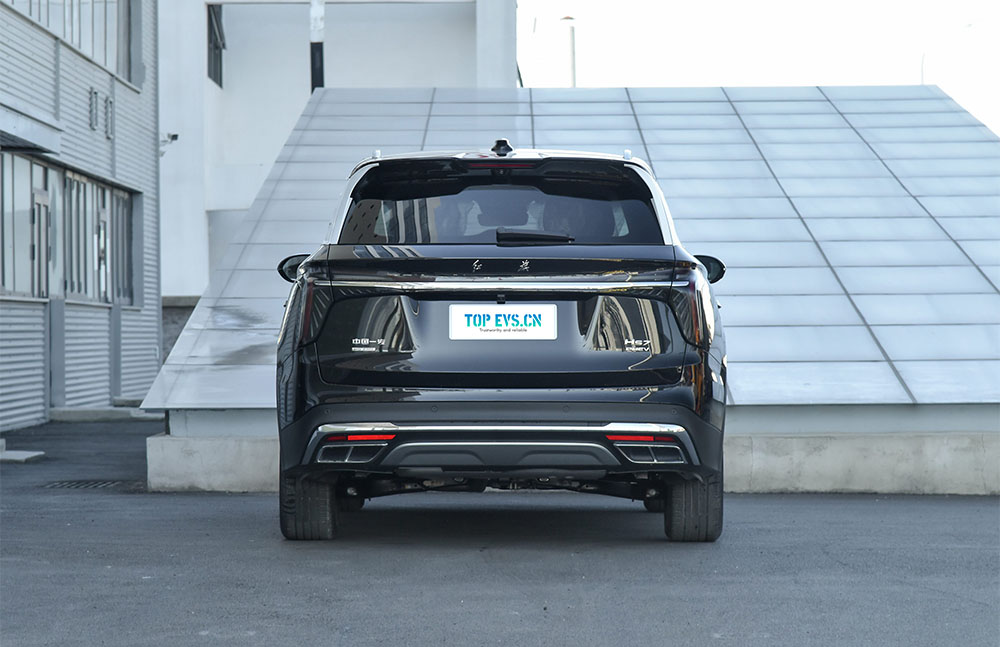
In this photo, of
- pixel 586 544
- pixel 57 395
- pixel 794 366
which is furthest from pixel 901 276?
pixel 57 395

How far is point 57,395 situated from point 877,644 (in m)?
16.7

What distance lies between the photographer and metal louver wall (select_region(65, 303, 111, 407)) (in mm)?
20344

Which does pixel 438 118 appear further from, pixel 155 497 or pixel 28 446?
pixel 155 497

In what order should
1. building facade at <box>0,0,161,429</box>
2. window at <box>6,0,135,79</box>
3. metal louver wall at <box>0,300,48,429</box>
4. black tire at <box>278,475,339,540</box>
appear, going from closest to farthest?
black tire at <box>278,475,339,540</box> → metal louver wall at <box>0,300,48,429</box> → building facade at <box>0,0,161,429</box> → window at <box>6,0,135,79</box>

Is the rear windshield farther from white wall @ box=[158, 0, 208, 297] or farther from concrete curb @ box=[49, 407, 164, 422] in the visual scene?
white wall @ box=[158, 0, 208, 297]

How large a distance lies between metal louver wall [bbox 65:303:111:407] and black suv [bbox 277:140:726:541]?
48.6ft

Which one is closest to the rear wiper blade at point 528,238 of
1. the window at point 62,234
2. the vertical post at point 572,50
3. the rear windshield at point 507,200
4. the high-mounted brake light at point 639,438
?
the rear windshield at point 507,200

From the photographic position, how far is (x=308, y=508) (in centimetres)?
670

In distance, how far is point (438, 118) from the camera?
63.9 feet

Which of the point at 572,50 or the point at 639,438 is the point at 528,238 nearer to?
the point at 639,438

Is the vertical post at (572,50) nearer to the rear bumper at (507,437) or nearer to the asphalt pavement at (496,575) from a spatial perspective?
the asphalt pavement at (496,575)

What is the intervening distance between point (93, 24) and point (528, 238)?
17921 mm

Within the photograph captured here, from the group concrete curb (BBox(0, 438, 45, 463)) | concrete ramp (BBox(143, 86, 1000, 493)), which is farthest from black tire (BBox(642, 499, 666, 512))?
concrete curb (BBox(0, 438, 45, 463))

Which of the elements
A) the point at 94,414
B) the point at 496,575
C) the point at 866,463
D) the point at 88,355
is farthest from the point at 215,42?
the point at 496,575
